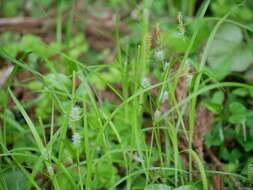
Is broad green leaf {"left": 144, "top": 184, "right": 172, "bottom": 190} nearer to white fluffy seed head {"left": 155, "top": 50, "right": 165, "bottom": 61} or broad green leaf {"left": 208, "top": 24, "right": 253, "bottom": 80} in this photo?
white fluffy seed head {"left": 155, "top": 50, "right": 165, "bottom": 61}

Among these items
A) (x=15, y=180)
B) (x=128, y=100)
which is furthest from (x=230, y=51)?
(x=15, y=180)

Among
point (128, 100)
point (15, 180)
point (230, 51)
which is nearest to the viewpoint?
point (128, 100)

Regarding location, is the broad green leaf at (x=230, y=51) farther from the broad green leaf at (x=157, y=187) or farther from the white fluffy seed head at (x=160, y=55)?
the broad green leaf at (x=157, y=187)

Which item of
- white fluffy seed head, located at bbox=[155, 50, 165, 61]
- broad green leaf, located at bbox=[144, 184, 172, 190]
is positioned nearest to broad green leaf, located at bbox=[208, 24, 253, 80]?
white fluffy seed head, located at bbox=[155, 50, 165, 61]

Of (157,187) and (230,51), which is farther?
(230,51)

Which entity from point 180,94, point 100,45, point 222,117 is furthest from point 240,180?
point 100,45

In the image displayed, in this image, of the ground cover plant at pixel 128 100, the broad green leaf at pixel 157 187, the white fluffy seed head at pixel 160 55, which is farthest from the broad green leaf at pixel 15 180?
the white fluffy seed head at pixel 160 55

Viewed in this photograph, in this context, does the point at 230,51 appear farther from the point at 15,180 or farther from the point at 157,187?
the point at 15,180

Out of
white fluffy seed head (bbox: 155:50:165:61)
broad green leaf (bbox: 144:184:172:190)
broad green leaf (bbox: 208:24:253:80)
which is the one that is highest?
white fluffy seed head (bbox: 155:50:165:61)
